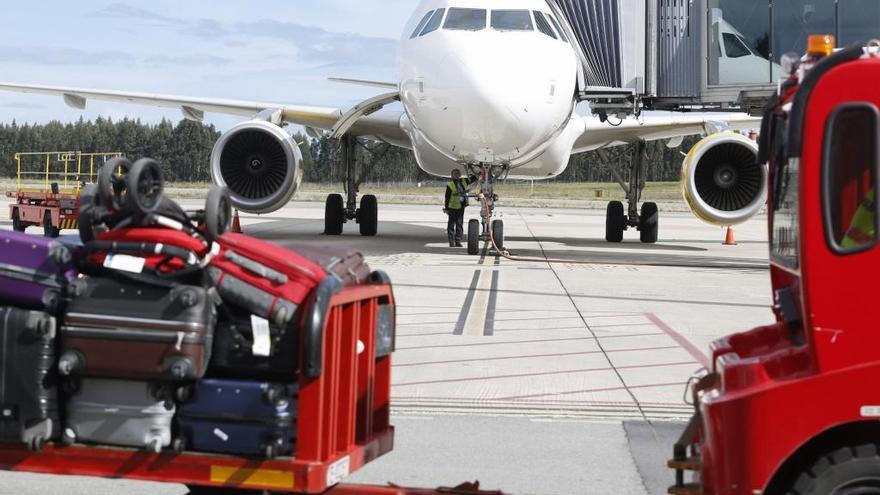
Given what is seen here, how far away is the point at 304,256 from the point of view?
4.76m

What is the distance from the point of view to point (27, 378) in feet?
13.9

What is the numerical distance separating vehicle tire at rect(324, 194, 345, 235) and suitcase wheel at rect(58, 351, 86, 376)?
839 inches

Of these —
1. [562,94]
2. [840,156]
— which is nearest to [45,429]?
[840,156]

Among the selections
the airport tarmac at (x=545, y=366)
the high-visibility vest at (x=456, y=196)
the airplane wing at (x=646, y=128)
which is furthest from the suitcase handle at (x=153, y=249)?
the airplane wing at (x=646, y=128)

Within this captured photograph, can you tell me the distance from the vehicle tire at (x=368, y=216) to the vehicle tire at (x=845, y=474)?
22.1m

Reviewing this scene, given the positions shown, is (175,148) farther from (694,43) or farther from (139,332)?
(139,332)

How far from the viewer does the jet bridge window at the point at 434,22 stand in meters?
17.4

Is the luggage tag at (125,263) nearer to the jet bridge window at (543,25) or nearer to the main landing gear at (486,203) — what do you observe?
the jet bridge window at (543,25)

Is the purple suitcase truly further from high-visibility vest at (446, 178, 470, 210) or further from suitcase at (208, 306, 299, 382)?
high-visibility vest at (446, 178, 470, 210)

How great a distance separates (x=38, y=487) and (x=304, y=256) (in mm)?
1900

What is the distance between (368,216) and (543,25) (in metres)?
9.26

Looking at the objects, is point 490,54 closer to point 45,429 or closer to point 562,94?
point 562,94

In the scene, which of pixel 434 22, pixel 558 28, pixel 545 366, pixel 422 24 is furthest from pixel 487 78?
pixel 545 366

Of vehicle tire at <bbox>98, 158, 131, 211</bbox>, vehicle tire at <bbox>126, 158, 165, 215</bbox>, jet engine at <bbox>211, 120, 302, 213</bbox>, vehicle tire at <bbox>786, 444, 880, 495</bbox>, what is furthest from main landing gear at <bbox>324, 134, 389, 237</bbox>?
vehicle tire at <bbox>786, 444, 880, 495</bbox>
